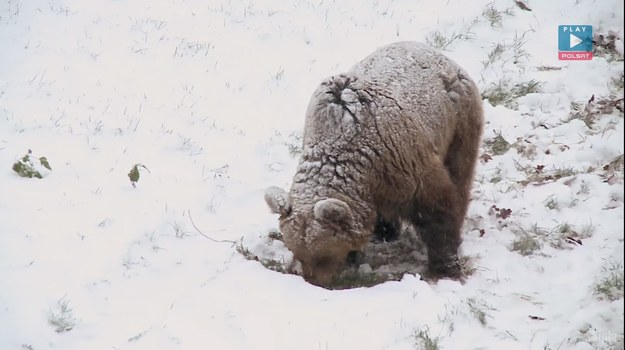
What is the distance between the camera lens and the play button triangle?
964cm

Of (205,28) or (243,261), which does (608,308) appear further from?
(205,28)

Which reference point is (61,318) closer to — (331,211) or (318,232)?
(318,232)

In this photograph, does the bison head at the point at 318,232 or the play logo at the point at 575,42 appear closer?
the bison head at the point at 318,232

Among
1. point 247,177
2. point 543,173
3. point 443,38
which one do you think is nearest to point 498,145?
point 543,173

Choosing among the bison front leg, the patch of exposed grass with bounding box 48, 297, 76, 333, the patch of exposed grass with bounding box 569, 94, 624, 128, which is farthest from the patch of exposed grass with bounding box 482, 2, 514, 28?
the patch of exposed grass with bounding box 48, 297, 76, 333

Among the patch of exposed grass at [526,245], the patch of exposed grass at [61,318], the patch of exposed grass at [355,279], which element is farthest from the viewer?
the patch of exposed grass at [526,245]

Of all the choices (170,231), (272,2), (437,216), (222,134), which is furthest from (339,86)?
(272,2)

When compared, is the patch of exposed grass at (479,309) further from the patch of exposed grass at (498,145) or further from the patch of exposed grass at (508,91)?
the patch of exposed grass at (508,91)

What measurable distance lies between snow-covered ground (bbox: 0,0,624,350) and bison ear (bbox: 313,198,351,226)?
0.58 meters

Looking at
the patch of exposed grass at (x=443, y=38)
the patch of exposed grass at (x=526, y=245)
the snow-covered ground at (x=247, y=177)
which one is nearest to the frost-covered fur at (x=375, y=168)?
the snow-covered ground at (x=247, y=177)

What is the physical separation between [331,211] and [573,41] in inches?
251

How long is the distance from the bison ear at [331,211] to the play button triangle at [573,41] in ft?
19.7

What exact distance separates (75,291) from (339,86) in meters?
2.73

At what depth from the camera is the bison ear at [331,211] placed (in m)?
5.09
